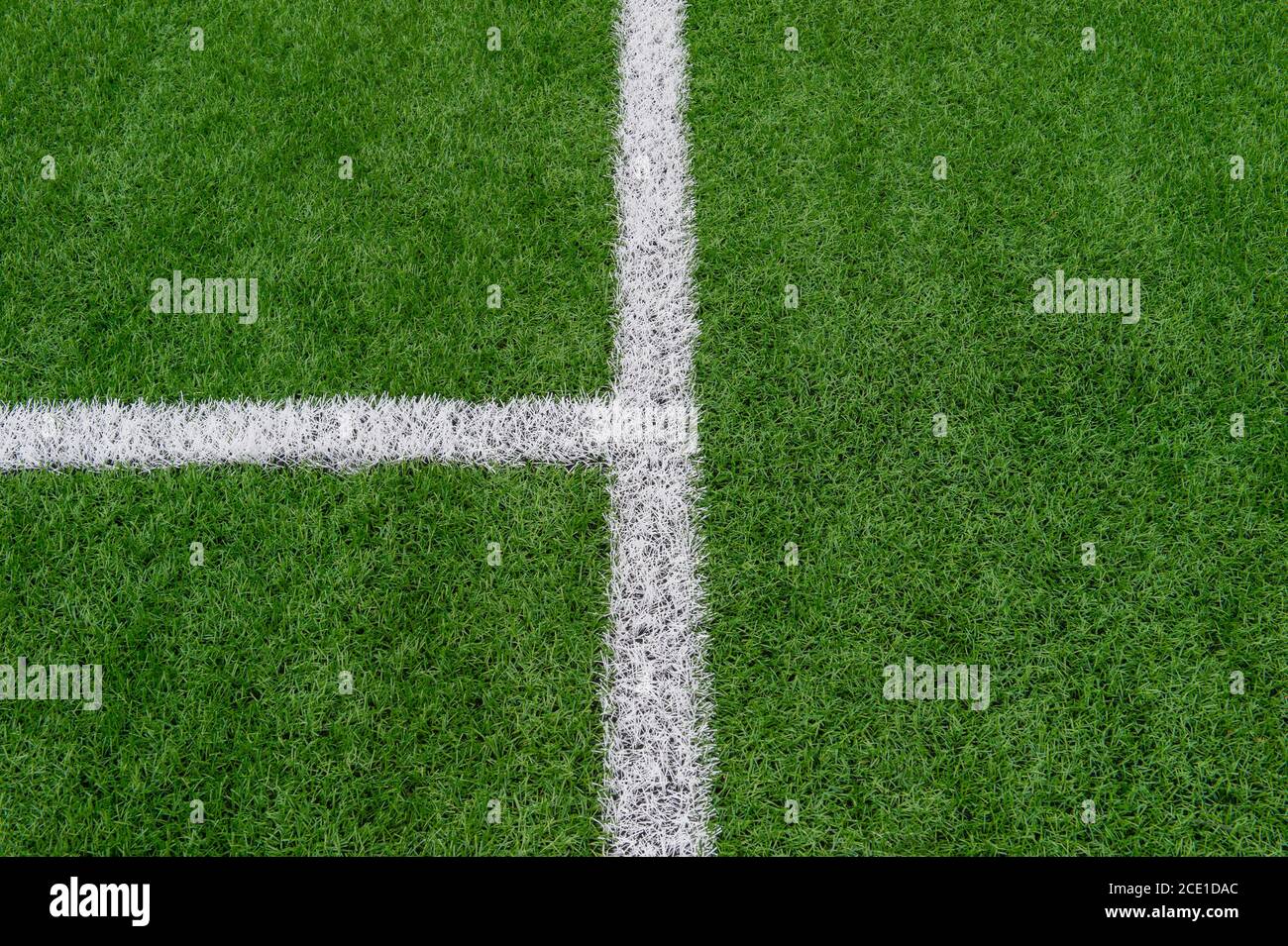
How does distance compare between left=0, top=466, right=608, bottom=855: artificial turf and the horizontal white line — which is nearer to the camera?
left=0, top=466, right=608, bottom=855: artificial turf

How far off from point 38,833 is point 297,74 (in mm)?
2442

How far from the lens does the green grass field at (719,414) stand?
69.1 inches

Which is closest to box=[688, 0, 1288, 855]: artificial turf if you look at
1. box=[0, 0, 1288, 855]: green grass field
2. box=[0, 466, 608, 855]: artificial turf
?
box=[0, 0, 1288, 855]: green grass field

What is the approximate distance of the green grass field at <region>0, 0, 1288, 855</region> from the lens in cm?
175

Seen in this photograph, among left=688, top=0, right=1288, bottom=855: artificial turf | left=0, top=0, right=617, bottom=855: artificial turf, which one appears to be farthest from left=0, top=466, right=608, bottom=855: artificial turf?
left=688, top=0, right=1288, bottom=855: artificial turf

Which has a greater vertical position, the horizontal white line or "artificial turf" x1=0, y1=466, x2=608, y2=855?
the horizontal white line

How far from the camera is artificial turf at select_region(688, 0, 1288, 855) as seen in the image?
175 centimetres

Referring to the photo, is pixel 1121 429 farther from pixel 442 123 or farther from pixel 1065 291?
pixel 442 123

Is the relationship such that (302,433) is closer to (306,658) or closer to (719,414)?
(306,658)

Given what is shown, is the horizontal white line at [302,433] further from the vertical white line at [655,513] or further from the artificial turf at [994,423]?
the artificial turf at [994,423]

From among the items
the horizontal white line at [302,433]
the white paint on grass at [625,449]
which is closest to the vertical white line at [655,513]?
the white paint on grass at [625,449]

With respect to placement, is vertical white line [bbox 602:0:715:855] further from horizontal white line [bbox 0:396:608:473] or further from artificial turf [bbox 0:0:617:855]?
horizontal white line [bbox 0:396:608:473]

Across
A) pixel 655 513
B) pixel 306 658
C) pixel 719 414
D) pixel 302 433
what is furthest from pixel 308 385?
pixel 719 414
